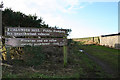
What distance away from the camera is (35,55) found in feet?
18.1

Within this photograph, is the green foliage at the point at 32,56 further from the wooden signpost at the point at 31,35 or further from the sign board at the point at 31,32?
the sign board at the point at 31,32

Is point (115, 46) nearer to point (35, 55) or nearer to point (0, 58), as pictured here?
point (35, 55)

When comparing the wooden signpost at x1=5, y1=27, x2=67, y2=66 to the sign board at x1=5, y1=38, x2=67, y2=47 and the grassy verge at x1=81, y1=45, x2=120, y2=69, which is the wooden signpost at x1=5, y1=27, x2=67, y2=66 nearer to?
the sign board at x1=5, y1=38, x2=67, y2=47

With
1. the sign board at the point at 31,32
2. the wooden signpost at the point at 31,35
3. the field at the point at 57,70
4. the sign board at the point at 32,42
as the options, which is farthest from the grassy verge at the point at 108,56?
the sign board at the point at 31,32

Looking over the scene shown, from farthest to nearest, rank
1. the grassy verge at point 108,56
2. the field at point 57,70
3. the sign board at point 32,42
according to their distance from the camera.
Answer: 1. the grassy verge at point 108,56
2. the sign board at point 32,42
3. the field at point 57,70

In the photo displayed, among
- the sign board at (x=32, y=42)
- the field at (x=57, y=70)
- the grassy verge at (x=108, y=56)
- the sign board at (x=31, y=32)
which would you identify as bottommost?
the field at (x=57, y=70)

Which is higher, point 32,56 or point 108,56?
point 32,56

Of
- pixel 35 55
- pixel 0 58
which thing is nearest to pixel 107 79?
pixel 35 55

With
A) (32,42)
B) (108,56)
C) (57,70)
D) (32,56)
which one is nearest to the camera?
(57,70)

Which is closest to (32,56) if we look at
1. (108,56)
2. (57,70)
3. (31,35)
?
(31,35)

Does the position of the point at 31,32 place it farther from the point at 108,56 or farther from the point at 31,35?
the point at 108,56

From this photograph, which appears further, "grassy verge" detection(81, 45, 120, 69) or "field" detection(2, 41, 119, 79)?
"grassy verge" detection(81, 45, 120, 69)

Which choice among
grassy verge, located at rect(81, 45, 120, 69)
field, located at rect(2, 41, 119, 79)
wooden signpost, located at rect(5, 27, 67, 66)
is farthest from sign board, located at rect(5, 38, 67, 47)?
grassy verge, located at rect(81, 45, 120, 69)

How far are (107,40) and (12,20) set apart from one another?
13338mm
